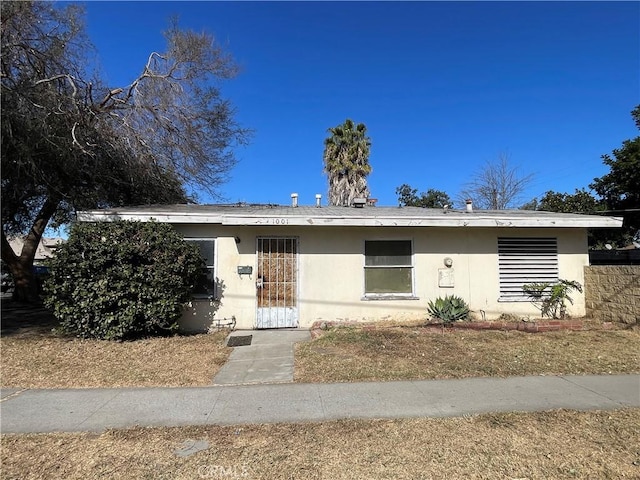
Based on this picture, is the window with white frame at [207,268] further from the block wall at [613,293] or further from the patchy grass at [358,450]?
the block wall at [613,293]

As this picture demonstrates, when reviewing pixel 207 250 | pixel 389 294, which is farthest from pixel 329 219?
pixel 207 250

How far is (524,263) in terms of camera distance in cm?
1084

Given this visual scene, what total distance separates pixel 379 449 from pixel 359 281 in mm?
6480

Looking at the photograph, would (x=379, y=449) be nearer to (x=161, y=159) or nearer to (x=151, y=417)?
(x=151, y=417)

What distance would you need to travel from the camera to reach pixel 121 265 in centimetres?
837

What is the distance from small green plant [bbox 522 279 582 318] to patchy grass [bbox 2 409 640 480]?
6403mm

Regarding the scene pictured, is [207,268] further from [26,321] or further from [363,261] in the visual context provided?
[26,321]

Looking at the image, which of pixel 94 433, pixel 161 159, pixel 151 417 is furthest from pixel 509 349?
pixel 161 159

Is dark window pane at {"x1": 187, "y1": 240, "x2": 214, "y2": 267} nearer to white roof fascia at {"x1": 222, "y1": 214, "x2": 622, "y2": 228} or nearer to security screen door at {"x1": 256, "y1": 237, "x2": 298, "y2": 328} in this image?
white roof fascia at {"x1": 222, "y1": 214, "x2": 622, "y2": 228}

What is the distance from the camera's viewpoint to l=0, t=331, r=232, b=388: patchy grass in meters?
6.13

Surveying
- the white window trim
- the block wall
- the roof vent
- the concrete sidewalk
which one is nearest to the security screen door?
the white window trim

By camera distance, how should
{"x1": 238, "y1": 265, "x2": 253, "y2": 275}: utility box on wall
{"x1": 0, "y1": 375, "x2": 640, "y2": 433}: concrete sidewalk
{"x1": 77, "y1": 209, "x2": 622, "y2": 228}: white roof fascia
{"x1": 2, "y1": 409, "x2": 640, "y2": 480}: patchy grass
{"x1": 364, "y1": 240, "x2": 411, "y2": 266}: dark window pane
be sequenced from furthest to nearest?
{"x1": 364, "y1": 240, "x2": 411, "y2": 266}: dark window pane
{"x1": 238, "y1": 265, "x2": 253, "y2": 275}: utility box on wall
{"x1": 77, "y1": 209, "x2": 622, "y2": 228}: white roof fascia
{"x1": 0, "y1": 375, "x2": 640, "y2": 433}: concrete sidewalk
{"x1": 2, "y1": 409, "x2": 640, "y2": 480}: patchy grass

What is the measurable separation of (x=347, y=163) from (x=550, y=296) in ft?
48.9

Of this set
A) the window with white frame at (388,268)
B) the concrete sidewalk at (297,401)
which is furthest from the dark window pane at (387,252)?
the concrete sidewalk at (297,401)
